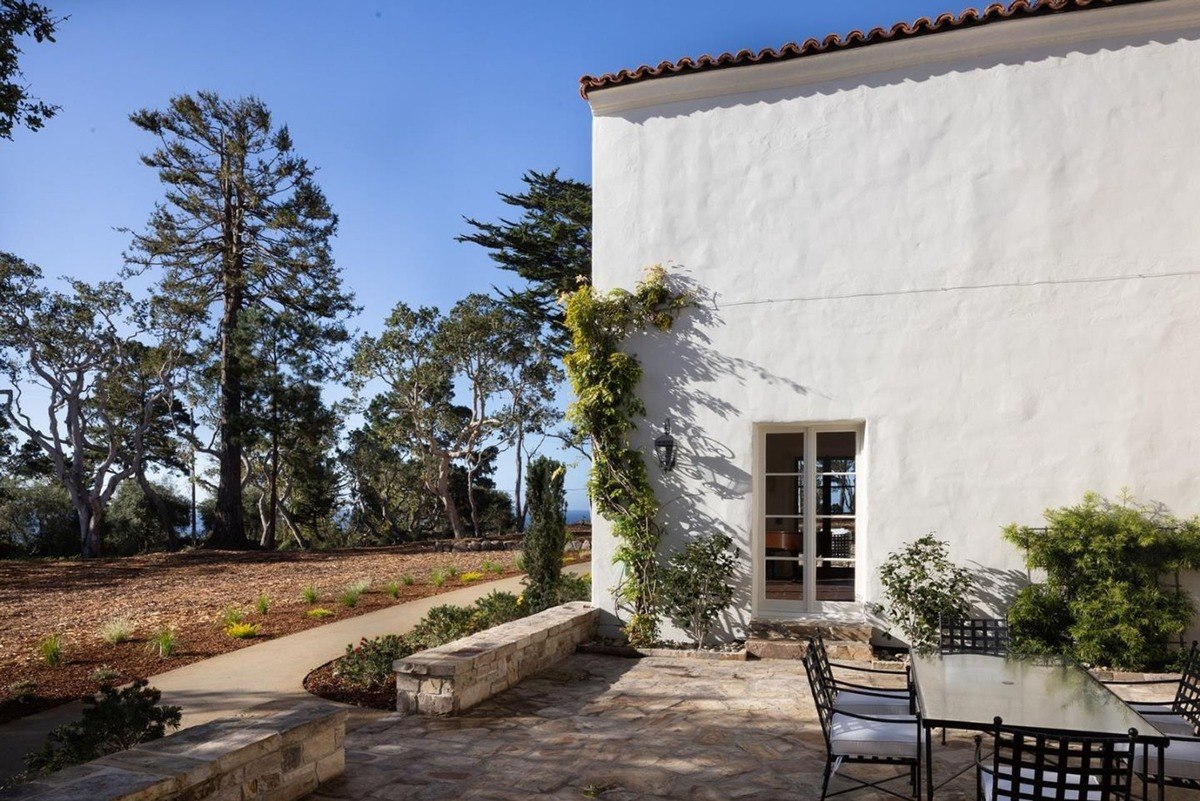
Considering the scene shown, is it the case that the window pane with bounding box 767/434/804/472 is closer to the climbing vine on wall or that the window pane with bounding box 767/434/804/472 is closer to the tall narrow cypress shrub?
the climbing vine on wall

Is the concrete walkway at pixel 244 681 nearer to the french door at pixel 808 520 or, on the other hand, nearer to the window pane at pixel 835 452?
the french door at pixel 808 520

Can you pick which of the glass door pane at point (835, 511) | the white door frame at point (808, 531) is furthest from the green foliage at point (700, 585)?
the glass door pane at point (835, 511)

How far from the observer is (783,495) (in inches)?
368

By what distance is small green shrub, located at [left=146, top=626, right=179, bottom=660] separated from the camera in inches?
357

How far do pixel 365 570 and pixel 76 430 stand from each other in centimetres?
1065

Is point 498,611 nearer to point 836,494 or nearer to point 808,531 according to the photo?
point 808,531

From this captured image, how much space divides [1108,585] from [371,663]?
675cm

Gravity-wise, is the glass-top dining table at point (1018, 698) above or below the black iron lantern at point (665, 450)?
below

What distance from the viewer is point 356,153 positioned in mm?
14547

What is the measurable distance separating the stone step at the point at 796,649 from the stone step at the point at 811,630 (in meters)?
0.03

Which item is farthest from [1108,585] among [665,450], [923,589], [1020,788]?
[1020,788]

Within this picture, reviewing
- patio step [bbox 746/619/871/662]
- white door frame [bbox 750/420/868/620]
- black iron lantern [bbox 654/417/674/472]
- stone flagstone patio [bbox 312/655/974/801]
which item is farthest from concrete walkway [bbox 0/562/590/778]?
white door frame [bbox 750/420/868/620]

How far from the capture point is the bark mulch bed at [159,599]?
8.66m

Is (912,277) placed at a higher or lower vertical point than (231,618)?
higher
